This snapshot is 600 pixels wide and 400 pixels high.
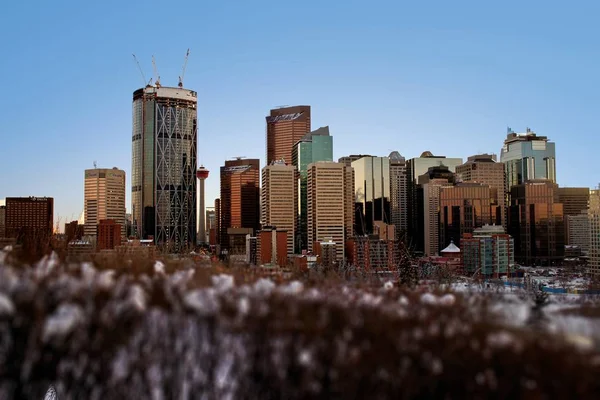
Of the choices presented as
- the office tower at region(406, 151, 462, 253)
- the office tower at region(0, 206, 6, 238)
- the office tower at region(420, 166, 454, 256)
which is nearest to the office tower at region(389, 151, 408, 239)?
the office tower at region(406, 151, 462, 253)

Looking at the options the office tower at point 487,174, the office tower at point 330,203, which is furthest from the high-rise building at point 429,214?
the office tower at point 330,203

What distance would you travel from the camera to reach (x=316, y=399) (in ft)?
13.9

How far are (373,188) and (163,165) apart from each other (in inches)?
2338

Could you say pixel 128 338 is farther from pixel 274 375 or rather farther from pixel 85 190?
pixel 85 190

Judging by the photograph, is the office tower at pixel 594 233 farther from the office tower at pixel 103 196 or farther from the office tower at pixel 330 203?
the office tower at pixel 103 196

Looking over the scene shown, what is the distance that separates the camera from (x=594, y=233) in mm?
94938

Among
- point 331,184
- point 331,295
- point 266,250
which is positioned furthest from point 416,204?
point 331,295

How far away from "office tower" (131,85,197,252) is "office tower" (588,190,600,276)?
91.4 metres

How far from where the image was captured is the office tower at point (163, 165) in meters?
146

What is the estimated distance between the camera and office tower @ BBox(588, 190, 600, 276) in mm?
93250

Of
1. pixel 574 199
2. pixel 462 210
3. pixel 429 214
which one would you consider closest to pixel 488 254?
pixel 462 210

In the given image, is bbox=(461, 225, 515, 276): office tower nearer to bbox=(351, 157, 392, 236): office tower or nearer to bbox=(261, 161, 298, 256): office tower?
bbox=(261, 161, 298, 256): office tower

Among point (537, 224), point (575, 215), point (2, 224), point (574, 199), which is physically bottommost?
point (537, 224)

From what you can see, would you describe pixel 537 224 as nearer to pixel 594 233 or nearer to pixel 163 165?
pixel 594 233
